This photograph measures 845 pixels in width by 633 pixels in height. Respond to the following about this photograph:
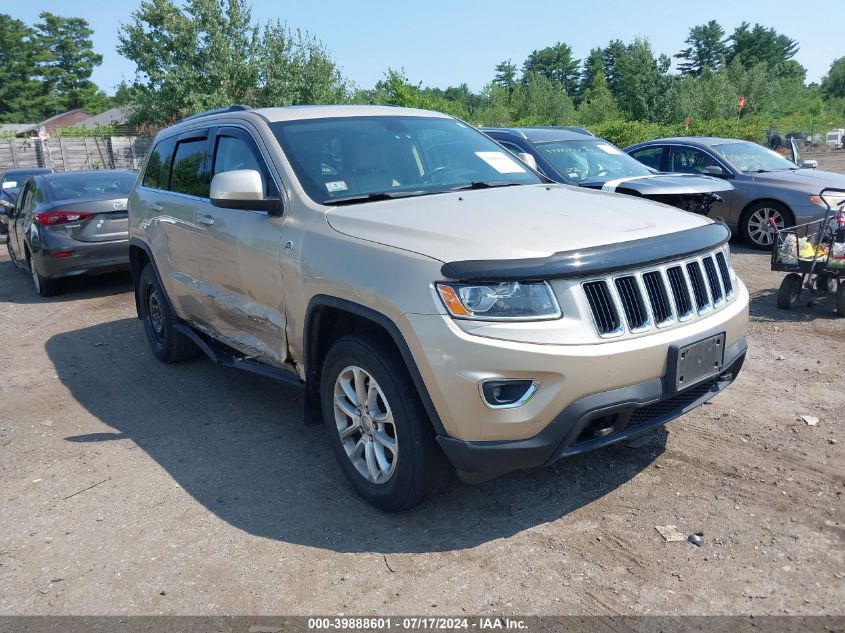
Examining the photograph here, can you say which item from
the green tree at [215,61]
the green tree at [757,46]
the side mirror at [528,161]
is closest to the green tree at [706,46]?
the green tree at [757,46]

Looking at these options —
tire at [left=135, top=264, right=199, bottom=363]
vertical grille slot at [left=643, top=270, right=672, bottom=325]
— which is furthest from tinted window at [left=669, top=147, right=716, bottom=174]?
vertical grille slot at [left=643, top=270, right=672, bottom=325]

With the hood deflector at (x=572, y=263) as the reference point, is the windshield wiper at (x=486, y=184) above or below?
above

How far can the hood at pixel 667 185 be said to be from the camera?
8.73m

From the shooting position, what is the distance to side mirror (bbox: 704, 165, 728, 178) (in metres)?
10.8

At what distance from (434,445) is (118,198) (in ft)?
25.2

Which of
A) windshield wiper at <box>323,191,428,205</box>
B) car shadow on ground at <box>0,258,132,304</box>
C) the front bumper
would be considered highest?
windshield wiper at <box>323,191,428,205</box>

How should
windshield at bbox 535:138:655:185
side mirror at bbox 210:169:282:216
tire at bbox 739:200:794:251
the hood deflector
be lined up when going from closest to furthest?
the hood deflector → side mirror at bbox 210:169:282:216 → windshield at bbox 535:138:655:185 → tire at bbox 739:200:794:251

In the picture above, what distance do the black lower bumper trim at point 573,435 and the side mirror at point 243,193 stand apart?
1.72 metres

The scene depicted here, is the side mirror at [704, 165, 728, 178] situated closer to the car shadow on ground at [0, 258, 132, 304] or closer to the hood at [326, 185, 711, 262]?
Result: the hood at [326, 185, 711, 262]

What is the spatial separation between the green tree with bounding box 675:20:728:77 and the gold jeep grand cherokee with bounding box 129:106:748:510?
9502 cm

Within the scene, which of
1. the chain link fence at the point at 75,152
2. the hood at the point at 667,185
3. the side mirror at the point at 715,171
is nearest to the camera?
the hood at the point at 667,185

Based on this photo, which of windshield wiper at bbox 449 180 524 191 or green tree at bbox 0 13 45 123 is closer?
windshield wiper at bbox 449 180 524 191

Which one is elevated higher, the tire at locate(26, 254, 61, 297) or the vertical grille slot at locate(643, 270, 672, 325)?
the vertical grille slot at locate(643, 270, 672, 325)

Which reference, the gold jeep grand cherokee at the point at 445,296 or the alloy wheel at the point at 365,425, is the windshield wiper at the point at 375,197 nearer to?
the gold jeep grand cherokee at the point at 445,296
